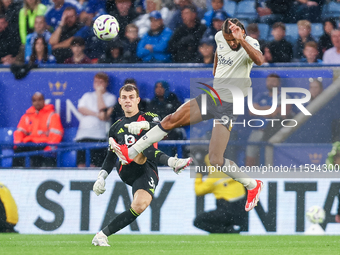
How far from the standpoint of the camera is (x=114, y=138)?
6723 millimetres

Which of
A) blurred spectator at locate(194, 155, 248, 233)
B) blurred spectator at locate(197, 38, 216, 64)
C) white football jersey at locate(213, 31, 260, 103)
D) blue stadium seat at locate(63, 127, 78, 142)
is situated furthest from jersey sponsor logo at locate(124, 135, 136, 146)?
blurred spectator at locate(197, 38, 216, 64)

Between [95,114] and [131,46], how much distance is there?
143 cm

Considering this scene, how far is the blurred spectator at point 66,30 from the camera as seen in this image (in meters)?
10.1

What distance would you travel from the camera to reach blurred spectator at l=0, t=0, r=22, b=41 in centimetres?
1048

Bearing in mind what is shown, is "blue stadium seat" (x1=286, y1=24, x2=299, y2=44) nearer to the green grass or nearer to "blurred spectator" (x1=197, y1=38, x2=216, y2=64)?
"blurred spectator" (x1=197, y1=38, x2=216, y2=64)

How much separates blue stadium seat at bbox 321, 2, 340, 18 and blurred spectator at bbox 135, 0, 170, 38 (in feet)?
8.55

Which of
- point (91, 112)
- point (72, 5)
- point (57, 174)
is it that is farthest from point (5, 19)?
point (57, 174)

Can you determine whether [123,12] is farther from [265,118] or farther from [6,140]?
[265,118]

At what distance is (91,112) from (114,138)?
250 cm

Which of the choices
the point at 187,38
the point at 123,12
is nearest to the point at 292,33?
A: the point at 187,38

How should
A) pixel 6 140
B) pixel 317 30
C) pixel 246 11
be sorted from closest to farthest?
pixel 6 140
pixel 317 30
pixel 246 11

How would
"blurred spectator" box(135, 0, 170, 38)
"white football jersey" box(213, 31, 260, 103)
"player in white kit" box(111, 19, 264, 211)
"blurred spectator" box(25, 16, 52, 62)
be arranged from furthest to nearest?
"blurred spectator" box(135, 0, 170, 38)
"blurred spectator" box(25, 16, 52, 62)
"white football jersey" box(213, 31, 260, 103)
"player in white kit" box(111, 19, 264, 211)

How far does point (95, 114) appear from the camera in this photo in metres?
9.13

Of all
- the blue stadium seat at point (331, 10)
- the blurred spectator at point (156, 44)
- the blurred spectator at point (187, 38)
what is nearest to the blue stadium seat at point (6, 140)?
the blurred spectator at point (156, 44)
